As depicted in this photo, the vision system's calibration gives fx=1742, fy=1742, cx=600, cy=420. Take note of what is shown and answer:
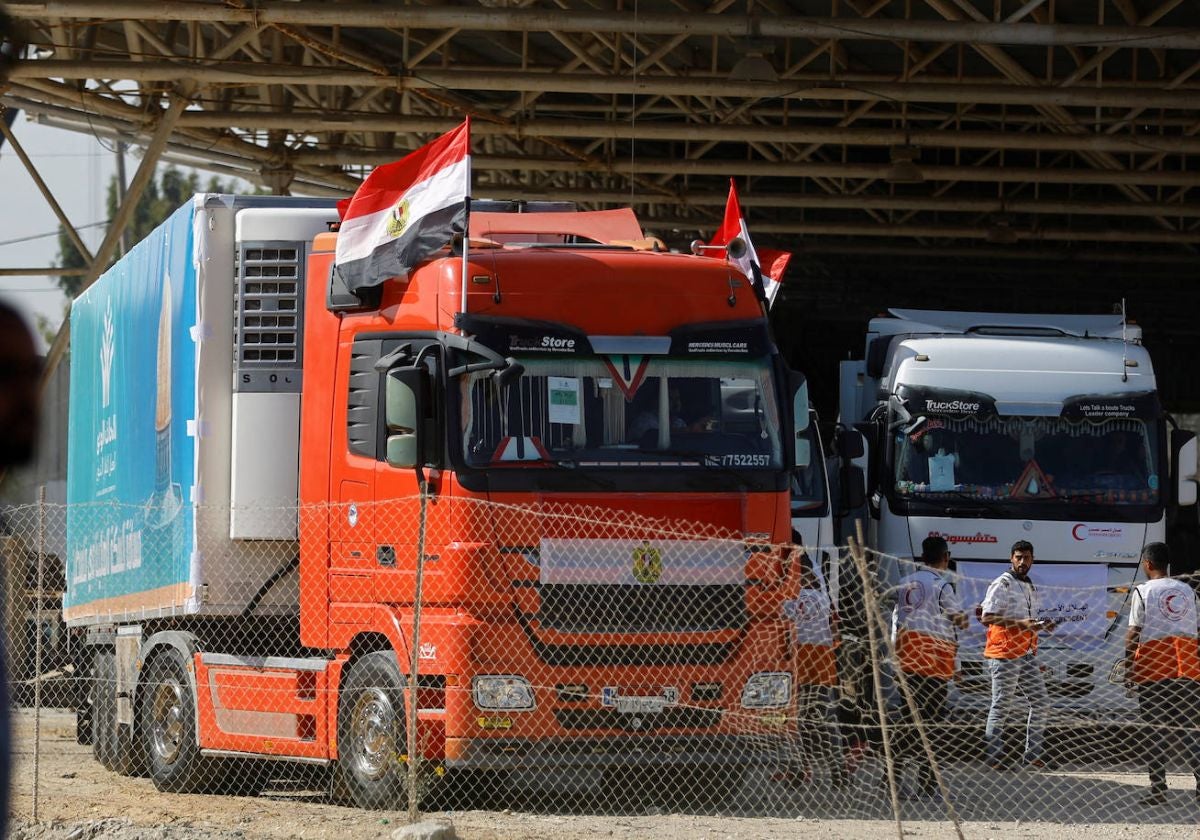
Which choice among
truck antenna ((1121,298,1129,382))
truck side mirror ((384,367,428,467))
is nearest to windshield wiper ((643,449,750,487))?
truck side mirror ((384,367,428,467))

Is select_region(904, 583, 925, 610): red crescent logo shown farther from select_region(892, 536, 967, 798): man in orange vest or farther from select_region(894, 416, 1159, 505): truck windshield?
select_region(894, 416, 1159, 505): truck windshield

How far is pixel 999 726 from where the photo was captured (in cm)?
1246

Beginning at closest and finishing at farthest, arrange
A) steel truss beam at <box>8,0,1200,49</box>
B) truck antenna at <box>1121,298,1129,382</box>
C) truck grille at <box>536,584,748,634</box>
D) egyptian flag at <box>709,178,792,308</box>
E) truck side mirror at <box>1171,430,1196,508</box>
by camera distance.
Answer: truck grille at <box>536,584,748,634</box>
egyptian flag at <box>709,178,792,308</box>
truck side mirror at <box>1171,430,1196,508</box>
truck antenna at <box>1121,298,1129,382</box>
steel truss beam at <box>8,0,1200,49</box>

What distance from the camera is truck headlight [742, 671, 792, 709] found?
9.84 metres

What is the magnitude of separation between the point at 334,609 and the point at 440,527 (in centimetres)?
129

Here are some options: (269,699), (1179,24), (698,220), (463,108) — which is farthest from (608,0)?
(269,699)

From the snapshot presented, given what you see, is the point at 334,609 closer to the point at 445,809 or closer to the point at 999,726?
the point at 445,809

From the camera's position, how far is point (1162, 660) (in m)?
11.7

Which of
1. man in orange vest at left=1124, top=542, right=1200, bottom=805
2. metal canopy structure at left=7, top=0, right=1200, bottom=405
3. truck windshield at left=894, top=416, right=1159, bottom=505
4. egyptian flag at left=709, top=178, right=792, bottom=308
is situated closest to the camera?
egyptian flag at left=709, top=178, right=792, bottom=308

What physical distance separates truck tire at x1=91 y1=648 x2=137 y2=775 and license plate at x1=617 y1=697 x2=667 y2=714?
493 cm

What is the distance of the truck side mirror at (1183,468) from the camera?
15000mm

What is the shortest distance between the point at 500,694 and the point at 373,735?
1115 millimetres

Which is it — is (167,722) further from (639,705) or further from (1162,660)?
(1162,660)

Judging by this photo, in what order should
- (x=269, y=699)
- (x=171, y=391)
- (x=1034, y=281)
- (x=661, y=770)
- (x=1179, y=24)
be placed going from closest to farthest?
1. (x=661, y=770)
2. (x=269, y=699)
3. (x=171, y=391)
4. (x=1179, y=24)
5. (x=1034, y=281)
